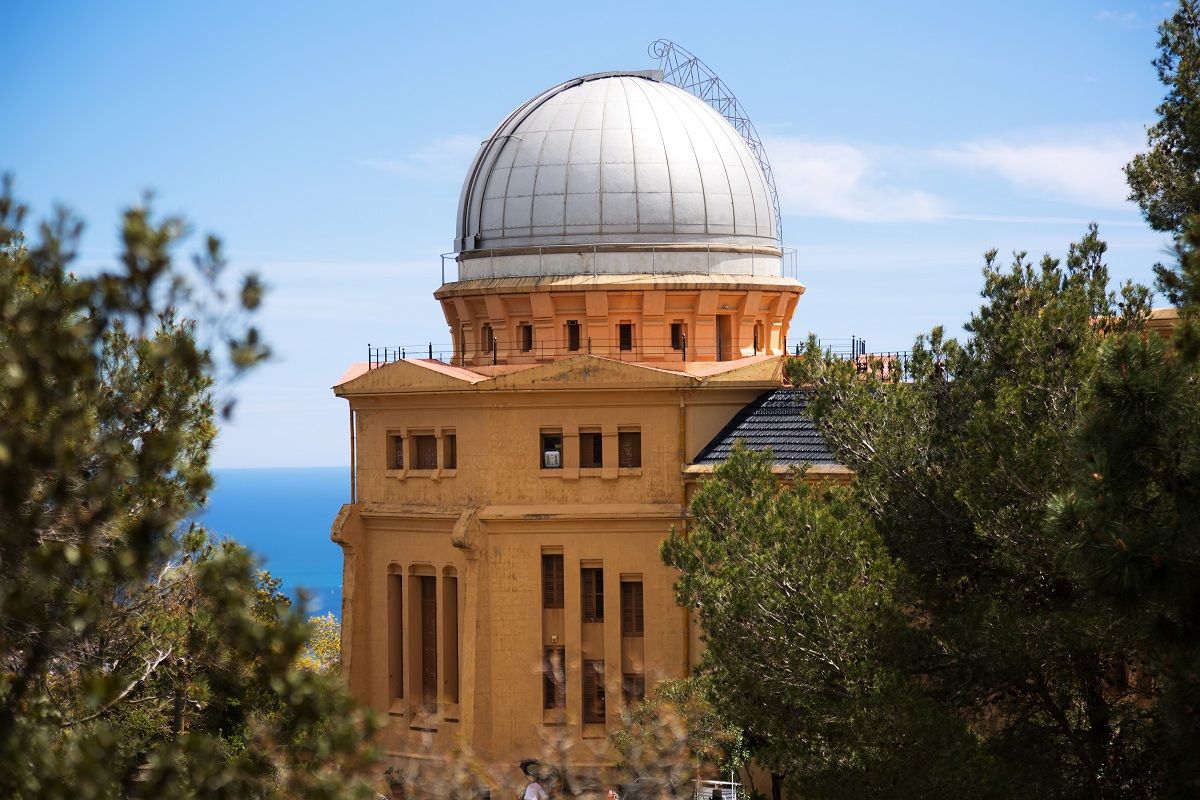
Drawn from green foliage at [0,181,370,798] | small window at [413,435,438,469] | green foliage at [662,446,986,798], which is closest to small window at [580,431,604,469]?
small window at [413,435,438,469]

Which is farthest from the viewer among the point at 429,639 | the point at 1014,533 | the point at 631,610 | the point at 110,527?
the point at 429,639

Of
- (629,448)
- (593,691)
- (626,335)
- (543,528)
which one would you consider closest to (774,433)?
(629,448)

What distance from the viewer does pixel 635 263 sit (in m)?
41.9

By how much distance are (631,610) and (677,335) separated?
23.7 feet

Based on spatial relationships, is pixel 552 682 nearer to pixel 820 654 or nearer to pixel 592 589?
pixel 592 589

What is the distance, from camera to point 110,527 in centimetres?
1213

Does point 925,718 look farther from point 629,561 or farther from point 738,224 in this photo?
point 738,224

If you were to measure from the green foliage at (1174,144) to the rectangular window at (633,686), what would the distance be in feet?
58.1

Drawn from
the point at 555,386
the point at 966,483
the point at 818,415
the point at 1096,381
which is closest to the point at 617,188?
the point at 555,386

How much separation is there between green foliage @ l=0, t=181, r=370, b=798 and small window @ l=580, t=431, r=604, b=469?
84.7 feet

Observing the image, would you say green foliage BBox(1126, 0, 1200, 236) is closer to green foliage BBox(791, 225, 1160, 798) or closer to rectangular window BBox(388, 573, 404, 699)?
green foliage BBox(791, 225, 1160, 798)

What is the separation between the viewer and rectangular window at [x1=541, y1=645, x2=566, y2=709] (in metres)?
38.1

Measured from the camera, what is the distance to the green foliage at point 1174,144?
906 inches

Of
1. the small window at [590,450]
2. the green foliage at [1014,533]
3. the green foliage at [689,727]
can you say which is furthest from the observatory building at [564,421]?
the green foliage at [1014,533]
